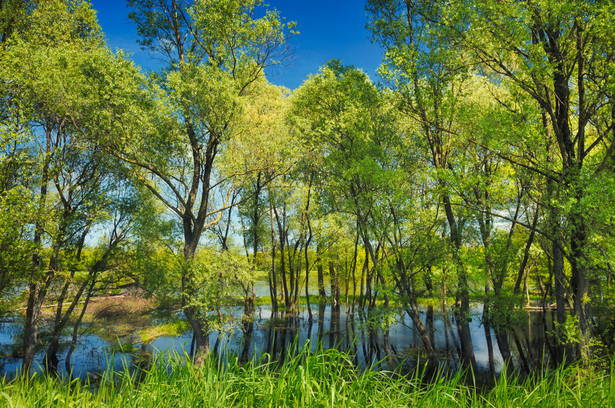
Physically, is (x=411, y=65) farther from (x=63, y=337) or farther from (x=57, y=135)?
(x=63, y=337)

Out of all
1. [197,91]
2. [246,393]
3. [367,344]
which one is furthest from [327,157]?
[246,393]

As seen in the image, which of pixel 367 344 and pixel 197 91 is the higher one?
pixel 197 91

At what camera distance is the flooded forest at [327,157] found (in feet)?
39.1

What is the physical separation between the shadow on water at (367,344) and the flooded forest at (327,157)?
325 mm

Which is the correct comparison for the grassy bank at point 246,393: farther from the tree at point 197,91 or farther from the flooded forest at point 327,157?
the tree at point 197,91

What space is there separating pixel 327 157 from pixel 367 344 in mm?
14617

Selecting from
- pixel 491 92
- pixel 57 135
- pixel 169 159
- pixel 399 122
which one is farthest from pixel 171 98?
pixel 491 92

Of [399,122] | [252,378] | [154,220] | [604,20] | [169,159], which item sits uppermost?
[399,122]

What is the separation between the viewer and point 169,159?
1736 centimetres

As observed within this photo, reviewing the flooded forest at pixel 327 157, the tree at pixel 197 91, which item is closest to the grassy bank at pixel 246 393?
the flooded forest at pixel 327 157

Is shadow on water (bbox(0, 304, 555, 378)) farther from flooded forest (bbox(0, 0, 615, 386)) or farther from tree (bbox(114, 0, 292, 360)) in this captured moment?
tree (bbox(114, 0, 292, 360))

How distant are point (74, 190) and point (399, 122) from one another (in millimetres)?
18496

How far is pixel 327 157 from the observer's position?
68.7ft

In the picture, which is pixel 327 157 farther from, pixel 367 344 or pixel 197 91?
pixel 367 344
